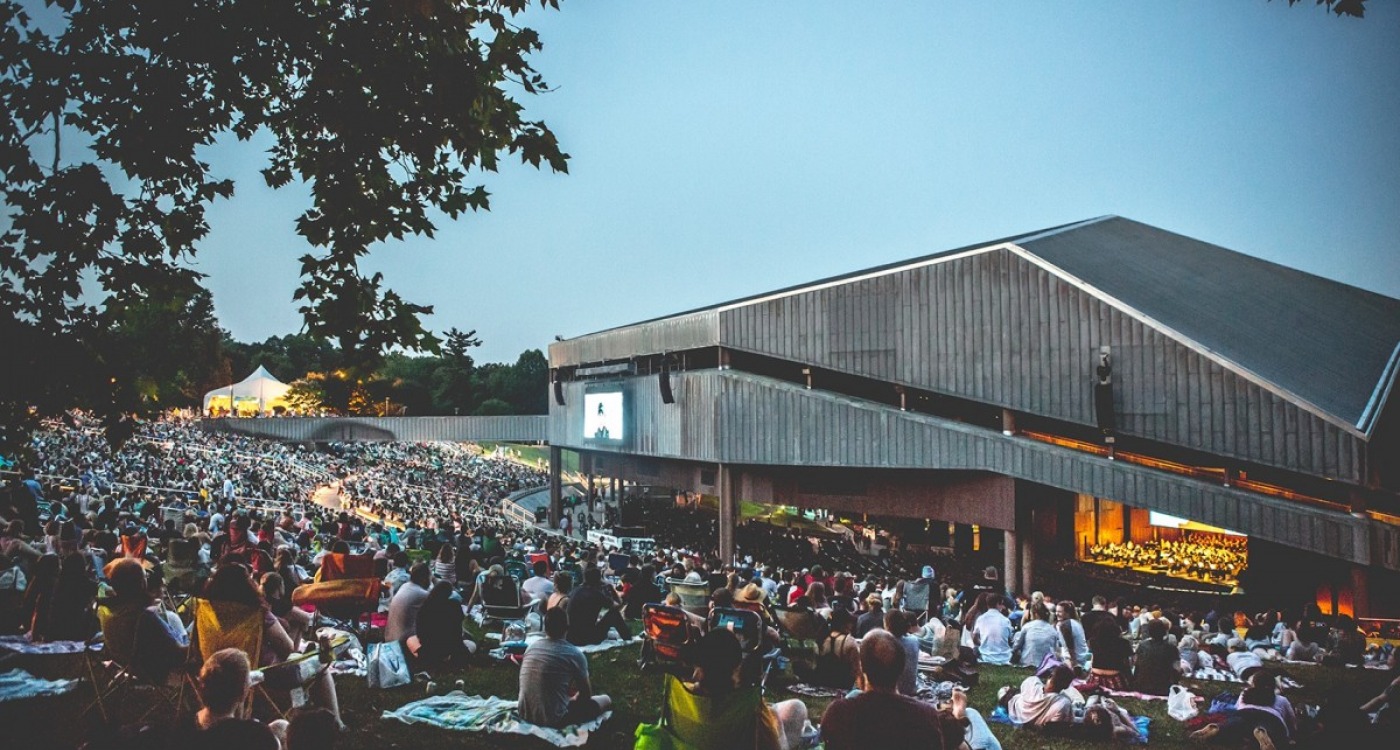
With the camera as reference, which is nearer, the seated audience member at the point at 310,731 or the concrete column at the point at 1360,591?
the seated audience member at the point at 310,731

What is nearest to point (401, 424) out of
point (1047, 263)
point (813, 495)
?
point (813, 495)

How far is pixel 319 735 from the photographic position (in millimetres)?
3555

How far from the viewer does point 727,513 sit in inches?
1136

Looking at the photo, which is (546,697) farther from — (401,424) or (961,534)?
(401,424)

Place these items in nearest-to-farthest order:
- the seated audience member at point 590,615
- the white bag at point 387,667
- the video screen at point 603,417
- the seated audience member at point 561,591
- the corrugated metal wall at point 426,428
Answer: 1. the white bag at point 387,667
2. the seated audience member at point 561,591
3. the seated audience member at point 590,615
4. the video screen at point 603,417
5. the corrugated metal wall at point 426,428

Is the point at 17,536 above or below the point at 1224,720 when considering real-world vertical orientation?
above

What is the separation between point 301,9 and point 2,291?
219 cm

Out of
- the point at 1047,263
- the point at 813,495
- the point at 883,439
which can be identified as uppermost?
the point at 1047,263

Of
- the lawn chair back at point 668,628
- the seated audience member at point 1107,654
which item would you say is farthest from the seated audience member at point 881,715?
the seated audience member at point 1107,654

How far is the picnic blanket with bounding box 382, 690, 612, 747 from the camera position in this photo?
6.43 metres

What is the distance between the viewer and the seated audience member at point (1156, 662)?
9.03m

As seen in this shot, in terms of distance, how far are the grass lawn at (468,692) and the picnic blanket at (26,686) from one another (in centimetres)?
11

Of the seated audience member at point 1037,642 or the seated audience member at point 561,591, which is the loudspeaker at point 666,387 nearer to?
the seated audience member at point 1037,642

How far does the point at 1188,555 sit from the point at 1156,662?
2217cm
